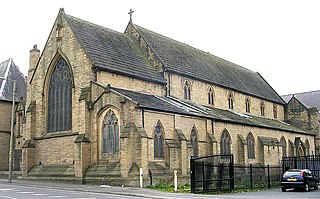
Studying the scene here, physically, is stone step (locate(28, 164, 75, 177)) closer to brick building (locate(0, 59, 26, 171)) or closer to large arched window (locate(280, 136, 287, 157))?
brick building (locate(0, 59, 26, 171))

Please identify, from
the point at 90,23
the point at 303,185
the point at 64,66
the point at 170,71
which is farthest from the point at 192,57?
the point at 303,185

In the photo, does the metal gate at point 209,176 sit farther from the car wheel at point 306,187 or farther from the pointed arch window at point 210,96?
the pointed arch window at point 210,96

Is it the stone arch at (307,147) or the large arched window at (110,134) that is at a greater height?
the large arched window at (110,134)

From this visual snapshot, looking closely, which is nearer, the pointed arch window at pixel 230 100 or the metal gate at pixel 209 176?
the metal gate at pixel 209 176

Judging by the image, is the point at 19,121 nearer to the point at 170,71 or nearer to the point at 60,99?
the point at 60,99

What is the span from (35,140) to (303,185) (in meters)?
21.9

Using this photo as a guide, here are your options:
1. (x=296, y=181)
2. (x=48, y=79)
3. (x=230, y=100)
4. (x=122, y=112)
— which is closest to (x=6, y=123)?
(x=48, y=79)

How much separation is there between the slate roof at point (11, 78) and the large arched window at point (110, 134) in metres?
19.7

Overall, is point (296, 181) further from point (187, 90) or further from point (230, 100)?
point (230, 100)

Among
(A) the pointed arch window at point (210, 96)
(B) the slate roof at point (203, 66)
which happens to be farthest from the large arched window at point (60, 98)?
(A) the pointed arch window at point (210, 96)

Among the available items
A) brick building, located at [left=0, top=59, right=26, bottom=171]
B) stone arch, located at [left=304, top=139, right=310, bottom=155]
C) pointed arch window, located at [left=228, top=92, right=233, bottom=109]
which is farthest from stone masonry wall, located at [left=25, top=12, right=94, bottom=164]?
stone arch, located at [left=304, top=139, right=310, bottom=155]

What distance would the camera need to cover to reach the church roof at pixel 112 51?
34594mm

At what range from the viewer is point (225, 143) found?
40.0 metres

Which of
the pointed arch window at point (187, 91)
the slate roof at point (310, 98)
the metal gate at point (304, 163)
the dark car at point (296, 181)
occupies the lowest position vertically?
the dark car at point (296, 181)
